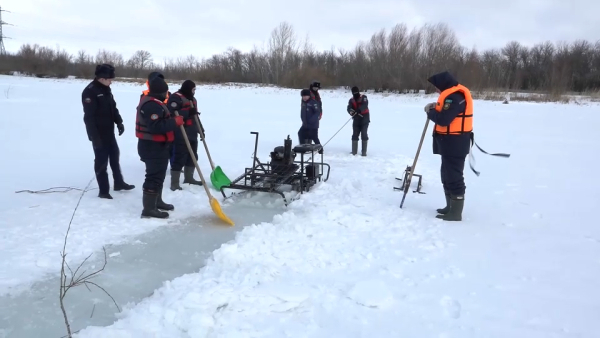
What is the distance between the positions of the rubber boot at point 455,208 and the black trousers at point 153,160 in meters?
3.20

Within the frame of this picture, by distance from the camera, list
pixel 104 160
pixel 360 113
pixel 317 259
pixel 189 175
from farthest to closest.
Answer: pixel 360 113 → pixel 189 175 → pixel 104 160 → pixel 317 259

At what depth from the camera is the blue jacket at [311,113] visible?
8.55m

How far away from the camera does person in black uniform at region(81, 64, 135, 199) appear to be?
499 centimetres

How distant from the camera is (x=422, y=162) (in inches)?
334

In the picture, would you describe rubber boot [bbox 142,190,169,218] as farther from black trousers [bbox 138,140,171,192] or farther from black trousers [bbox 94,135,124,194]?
black trousers [bbox 94,135,124,194]

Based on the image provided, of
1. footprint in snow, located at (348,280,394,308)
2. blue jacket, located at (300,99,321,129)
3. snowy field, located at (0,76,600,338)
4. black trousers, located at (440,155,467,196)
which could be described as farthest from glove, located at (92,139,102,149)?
blue jacket, located at (300,99,321,129)

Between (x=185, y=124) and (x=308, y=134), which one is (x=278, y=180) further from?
(x=308, y=134)

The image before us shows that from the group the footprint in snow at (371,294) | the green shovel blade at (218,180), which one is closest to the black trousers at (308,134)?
the green shovel blade at (218,180)

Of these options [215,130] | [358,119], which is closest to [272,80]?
[215,130]

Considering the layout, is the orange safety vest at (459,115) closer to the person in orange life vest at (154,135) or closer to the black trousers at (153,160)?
the person in orange life vest at (154,135)

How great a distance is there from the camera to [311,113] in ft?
28.1

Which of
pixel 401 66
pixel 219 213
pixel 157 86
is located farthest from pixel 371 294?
pixel 401 66

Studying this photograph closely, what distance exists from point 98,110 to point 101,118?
0.10m

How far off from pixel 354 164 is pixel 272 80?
133ft
